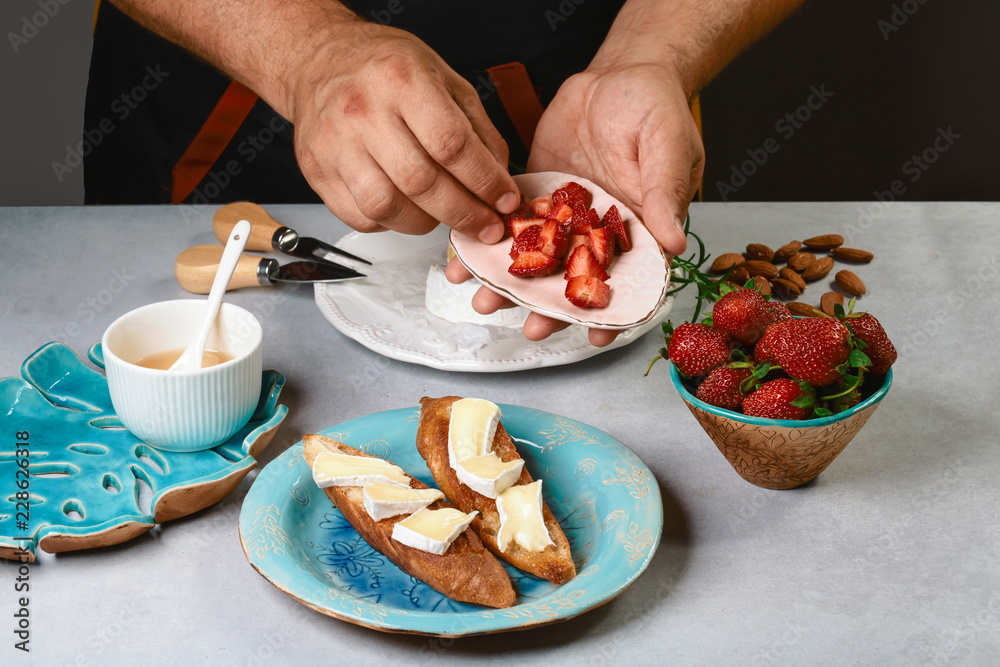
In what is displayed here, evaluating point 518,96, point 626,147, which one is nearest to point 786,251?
point 626,147

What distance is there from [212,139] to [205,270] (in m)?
0.54

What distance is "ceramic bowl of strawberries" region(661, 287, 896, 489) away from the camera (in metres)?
0.94

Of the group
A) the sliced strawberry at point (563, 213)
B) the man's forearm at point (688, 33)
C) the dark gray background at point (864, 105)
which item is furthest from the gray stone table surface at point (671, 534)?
the dark gray background at point (864, 105)

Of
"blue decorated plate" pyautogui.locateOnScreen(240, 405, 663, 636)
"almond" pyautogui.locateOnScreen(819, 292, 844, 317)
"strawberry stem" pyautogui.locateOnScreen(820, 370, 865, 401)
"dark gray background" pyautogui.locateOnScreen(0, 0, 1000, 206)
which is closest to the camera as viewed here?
"blue decorated plate" pyautogui.locateOnScreen(240, 405, 663, 636)

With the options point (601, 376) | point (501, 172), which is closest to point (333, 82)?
point (501, 172)

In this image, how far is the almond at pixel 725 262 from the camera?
65.4 inches

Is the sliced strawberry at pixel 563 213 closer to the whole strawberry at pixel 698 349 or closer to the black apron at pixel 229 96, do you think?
the whole strawberry at pixel 698 349

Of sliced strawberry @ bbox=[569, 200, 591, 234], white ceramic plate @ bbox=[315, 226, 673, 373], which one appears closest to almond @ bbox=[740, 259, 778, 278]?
white ceramic plate @ bbox=[315, 226, 673, 373]

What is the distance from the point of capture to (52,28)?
8.27 ft

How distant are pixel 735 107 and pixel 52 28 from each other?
246 centimetres

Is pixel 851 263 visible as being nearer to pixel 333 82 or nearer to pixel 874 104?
pixel 333 82

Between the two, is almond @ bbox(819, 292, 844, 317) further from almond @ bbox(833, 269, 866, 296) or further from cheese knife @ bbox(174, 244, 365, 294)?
cheese knife @ bbox(174, 244, 365, 294)

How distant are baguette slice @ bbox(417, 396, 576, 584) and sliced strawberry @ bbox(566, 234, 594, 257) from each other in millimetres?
338

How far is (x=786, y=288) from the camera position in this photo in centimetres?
161
